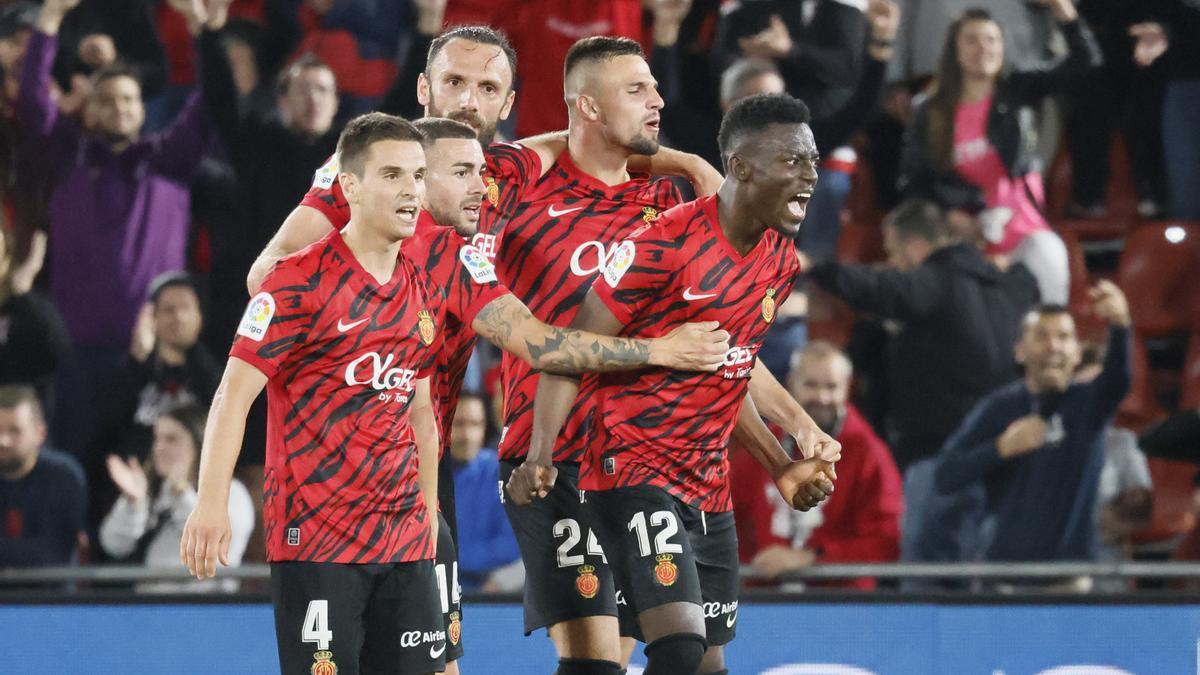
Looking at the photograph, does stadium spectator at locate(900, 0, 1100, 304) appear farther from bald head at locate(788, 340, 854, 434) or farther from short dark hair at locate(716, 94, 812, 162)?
short dark hair at locate(716, 94, 812, 162)

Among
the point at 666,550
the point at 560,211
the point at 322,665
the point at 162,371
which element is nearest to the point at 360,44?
the point at 162,371

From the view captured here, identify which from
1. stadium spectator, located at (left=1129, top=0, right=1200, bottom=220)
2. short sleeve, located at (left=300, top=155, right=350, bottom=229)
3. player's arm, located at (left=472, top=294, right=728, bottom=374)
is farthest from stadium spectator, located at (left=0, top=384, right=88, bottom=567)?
stadium spectator, located at (left=1129, top=0, right=1200, bottom=220)

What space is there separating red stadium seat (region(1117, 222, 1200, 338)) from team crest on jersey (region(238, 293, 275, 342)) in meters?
4.71

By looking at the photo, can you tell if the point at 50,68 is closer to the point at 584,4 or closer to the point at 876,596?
the point at 584,4

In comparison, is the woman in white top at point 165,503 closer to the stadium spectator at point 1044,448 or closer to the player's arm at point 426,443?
the player's arm at point 426,443

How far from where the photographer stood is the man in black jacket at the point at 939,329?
743cm

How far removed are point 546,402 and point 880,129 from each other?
3879 mm

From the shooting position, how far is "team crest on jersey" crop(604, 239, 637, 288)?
16.2ft

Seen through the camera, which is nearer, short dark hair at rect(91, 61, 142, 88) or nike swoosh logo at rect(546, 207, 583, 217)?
nike swoosh logo at rect(546, 207, 583, 217)

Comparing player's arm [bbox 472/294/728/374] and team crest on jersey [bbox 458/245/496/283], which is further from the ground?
team crest on jersey [bbox 458/245/496/283]

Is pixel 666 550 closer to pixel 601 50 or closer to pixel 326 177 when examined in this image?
pixel 326 177

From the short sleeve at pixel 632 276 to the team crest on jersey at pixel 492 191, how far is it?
58 cm

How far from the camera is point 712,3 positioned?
8.68m

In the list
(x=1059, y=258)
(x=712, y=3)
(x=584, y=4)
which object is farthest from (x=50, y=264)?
(x=1059, y=258)
